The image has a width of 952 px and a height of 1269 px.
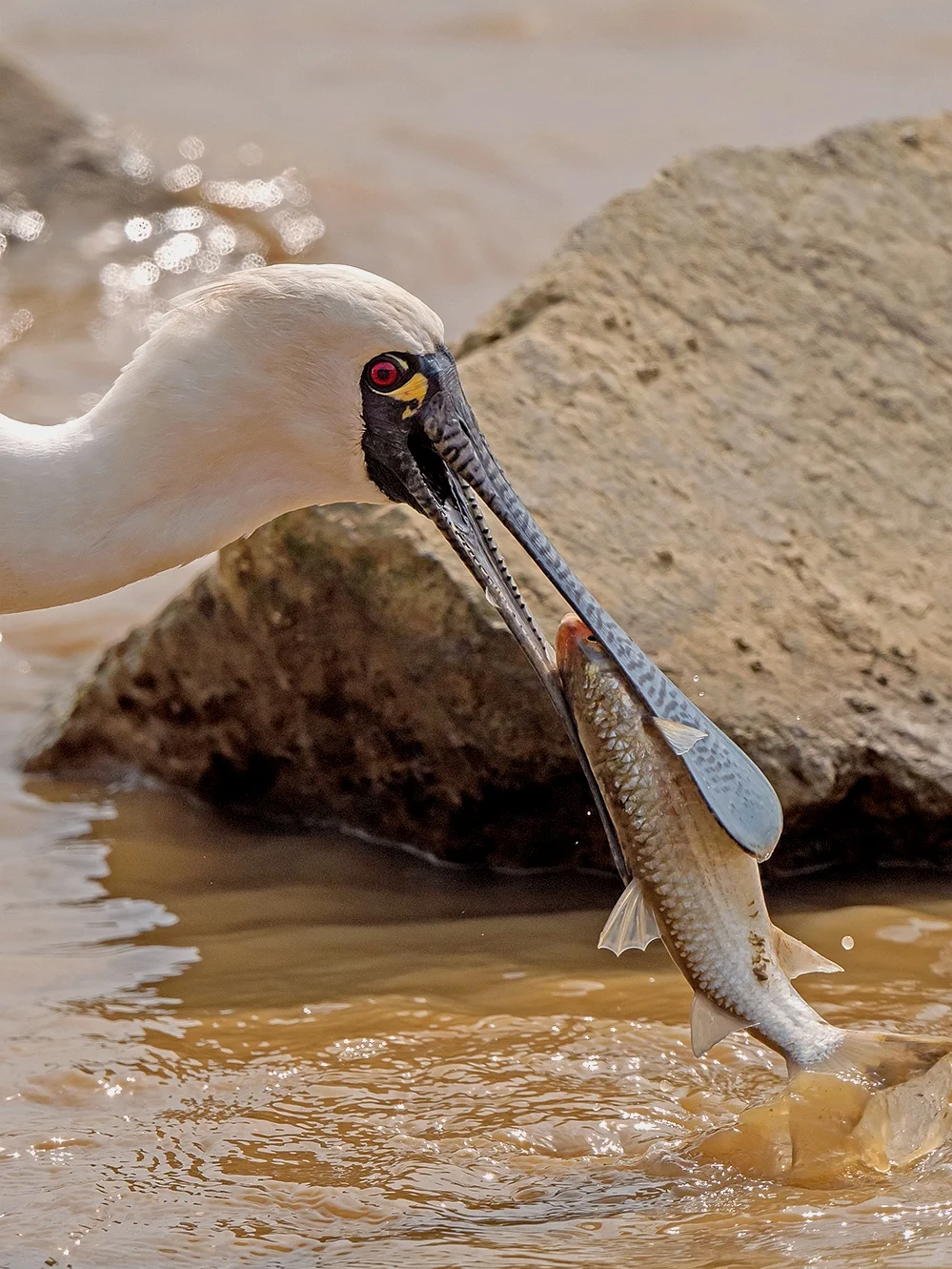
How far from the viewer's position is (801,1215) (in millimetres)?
3357

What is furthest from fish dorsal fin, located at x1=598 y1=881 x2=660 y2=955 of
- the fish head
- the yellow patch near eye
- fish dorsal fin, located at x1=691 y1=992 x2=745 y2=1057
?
the yellow patch near eye

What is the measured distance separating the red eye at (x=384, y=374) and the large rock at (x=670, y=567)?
119cm

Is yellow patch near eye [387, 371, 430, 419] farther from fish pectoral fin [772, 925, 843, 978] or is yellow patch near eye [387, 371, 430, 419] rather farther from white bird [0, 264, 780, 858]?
fish pectoral fin [772, 925, 843, 978]

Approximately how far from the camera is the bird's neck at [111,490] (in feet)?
11.5

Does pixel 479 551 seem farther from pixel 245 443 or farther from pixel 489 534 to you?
pixel 245 443

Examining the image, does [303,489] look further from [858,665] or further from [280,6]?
[280,6]

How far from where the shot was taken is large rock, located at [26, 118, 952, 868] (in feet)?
16.1

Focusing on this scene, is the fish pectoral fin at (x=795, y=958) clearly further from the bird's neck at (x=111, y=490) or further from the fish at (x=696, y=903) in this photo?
the bird's neck at (x=111, y=490)

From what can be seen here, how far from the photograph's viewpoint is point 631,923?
11.8ft

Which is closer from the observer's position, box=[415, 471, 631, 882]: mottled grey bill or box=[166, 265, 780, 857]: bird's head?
box=[166, 265, 780, 857]: bird's head

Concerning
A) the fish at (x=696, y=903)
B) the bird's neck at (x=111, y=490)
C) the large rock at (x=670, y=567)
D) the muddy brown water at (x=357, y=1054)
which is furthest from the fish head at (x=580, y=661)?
the large rock at (x=670, y=567)

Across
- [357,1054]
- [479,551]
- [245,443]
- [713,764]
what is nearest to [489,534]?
[479,551]

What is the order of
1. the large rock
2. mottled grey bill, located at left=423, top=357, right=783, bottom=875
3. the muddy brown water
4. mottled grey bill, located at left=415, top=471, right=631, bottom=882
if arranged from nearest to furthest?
the muddy brown water, mottled grey bill, located at left=423, top=357, right=783, bottom=875, mottled grey bill, located at left=415, top=471, right=631, bottom=882, the large rock

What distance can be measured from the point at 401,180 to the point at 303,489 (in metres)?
9.68
